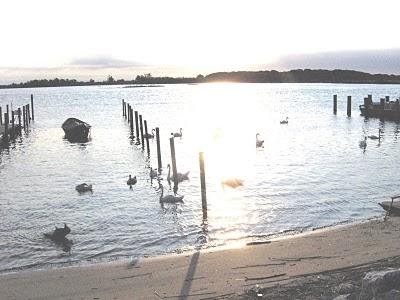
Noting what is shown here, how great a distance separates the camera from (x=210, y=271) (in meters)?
11.7

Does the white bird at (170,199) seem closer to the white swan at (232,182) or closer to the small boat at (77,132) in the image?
the white swan at (232,182)

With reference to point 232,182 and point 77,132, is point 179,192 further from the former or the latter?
point 77,132

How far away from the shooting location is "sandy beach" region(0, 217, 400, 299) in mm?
10598

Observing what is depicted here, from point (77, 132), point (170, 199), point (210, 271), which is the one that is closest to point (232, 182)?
point (170, 199)

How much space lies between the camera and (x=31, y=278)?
476 inches

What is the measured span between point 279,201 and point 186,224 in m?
4.81

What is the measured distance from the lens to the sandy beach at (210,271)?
34.8 ft

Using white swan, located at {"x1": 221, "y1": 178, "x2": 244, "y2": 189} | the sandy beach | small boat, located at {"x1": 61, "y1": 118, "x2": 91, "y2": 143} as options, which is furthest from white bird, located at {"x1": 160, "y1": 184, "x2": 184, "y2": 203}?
small boat, located at {"x1": 61, "y1": 118, "x2": 91, "y2": 143}

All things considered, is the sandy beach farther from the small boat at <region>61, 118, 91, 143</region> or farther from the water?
the small boat at <region>61, 118, 91, 143</region>

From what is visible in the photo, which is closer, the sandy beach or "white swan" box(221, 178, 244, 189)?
the sandy beach

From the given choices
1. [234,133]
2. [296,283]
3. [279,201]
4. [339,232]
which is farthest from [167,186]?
[234,133]

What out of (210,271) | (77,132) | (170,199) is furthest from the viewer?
(77,132)

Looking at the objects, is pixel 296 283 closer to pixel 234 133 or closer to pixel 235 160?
pixel 235 160

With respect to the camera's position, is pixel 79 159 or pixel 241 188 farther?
pixel 79 159
